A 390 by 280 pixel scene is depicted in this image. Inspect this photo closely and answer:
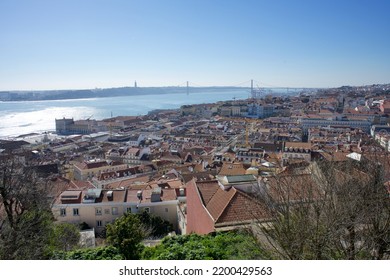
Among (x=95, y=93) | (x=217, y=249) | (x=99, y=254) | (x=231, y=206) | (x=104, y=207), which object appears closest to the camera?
(x=217, y=249)

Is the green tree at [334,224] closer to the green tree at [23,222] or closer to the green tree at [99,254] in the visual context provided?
the green tree at [99,254]

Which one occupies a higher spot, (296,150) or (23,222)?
(23,222)

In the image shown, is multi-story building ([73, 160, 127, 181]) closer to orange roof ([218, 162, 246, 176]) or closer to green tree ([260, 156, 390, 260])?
orange roof ([218, 162, 246, 176])

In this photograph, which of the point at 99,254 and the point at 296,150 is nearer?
the point at 99,254

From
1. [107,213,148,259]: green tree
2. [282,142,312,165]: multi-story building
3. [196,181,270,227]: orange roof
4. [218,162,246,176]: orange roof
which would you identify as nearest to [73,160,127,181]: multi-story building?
[218,162,246,176]: orange roof

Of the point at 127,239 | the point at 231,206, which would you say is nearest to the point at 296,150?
the point at 231,206

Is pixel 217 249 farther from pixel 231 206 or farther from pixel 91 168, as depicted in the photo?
pixel 91 168

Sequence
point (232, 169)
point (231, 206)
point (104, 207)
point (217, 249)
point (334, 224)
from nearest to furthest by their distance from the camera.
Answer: point (334, 224) → point (217, 249) → point (231, 206) → point (104, 207) → point (232, 169)

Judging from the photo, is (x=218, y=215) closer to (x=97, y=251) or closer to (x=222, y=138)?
(x=97, y=251)

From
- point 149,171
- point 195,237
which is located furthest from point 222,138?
point 195,237

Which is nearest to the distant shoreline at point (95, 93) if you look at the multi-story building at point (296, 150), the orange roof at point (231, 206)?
the multi-story building at point (296, 150)

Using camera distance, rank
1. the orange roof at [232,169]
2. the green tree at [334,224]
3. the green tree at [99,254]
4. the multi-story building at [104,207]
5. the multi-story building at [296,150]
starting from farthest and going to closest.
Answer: the multi-story building at [296,150] → the orange roof at [232,169] → the multi-story building at [104,207] → the green tree at [99,254] → the green tree at [334,224]

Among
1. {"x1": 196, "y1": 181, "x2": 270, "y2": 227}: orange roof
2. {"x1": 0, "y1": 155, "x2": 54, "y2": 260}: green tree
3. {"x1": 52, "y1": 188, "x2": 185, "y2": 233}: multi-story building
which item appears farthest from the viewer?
{"x1": 52, "y1": 188, "x2": 185, "y2": 233}: multi-story building
